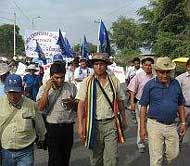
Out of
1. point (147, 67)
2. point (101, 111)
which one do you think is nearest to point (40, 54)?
point (147, 67)

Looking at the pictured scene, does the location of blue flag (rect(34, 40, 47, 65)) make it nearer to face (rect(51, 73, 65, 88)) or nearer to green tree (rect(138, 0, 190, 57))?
face (rect(51, 73, 65, 88))

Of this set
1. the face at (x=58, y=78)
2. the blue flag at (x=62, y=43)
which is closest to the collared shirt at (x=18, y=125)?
the face at (x=58, y=78)

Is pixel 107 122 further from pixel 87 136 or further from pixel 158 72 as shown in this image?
pixel 158 72

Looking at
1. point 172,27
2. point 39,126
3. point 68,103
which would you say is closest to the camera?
point 39,126

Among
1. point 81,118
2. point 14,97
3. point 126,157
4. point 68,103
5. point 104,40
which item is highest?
point 104,40

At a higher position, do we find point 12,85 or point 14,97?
point 12,85

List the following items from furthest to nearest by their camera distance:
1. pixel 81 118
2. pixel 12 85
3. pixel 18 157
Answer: pixel 81 118, pixel 18 157, pixel 12 85

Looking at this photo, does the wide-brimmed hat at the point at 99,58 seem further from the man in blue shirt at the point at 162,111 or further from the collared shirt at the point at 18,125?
the collared shirt at the point at 18,125

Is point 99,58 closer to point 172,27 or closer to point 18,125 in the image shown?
point 18,125

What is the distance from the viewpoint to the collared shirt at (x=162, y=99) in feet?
22.8

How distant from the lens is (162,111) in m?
6.96

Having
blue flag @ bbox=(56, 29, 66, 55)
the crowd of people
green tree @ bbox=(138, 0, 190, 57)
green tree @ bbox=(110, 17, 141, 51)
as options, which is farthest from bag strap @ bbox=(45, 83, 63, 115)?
green tree @ bbox=(110, 17, 141, 51)

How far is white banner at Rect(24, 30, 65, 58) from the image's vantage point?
24656mm

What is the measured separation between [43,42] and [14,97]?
64.0 feet
